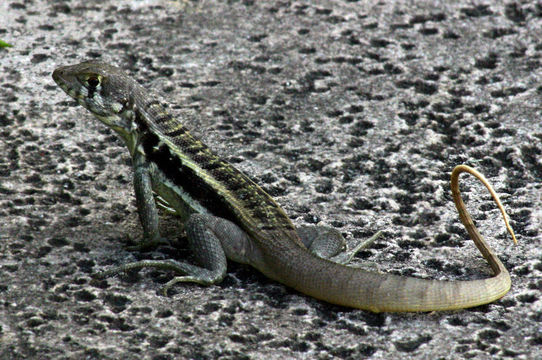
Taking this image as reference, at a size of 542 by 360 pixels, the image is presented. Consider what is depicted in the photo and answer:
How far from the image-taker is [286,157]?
3.94 meters

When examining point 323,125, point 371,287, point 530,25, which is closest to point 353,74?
point 323,125

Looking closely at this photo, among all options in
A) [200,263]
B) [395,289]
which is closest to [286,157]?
[200,263]

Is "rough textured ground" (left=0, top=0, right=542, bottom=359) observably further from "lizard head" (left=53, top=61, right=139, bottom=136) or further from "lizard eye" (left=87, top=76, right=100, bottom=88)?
"lizard eye" (left=87, top=76, right=100, bottom=88)

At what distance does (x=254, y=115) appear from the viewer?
4234mm

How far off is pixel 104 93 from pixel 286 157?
3.09 ft

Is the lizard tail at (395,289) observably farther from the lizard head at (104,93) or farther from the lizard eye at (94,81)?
the lizard eye at (94,81)

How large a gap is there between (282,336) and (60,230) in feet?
3.79

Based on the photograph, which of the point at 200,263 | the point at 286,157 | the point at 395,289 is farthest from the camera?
the point at 286,157

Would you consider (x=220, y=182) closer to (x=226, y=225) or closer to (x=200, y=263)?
(x=226, y=225)

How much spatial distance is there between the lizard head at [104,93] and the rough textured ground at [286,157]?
305 millimetres

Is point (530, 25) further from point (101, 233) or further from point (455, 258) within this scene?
point (101, 233)

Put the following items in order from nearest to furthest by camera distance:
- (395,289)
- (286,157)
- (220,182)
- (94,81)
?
1. (395,289)
2. (220,182)
3. (94,81)
4. (286,157)

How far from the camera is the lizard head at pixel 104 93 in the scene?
3666 millimetres

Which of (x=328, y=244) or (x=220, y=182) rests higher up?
(x=220, y=182)
